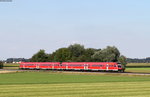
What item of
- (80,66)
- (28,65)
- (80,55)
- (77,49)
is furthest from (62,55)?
(80,66)

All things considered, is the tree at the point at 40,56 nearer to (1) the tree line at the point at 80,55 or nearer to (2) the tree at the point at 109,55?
(1) the tree line at the point at 80,55

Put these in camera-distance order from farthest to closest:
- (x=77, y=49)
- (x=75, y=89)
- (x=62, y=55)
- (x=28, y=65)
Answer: (x=77, y=49)
(x=62, y=55)
(x=28, y=65)
(x=75, y=89)

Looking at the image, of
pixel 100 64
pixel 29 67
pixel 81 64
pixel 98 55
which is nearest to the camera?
pixel 100 64

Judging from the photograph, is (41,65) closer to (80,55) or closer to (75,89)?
(80,55)

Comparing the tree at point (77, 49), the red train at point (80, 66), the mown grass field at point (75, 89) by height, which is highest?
the tree at point (77, 49)

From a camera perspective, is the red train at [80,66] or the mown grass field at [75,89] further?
the red train at [80,66]

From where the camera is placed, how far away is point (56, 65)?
98375 mm

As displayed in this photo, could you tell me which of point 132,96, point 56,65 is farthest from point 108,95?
point 56,65

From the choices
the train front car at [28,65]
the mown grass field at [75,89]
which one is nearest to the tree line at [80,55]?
the train front car at [28,65]

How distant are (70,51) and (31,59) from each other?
65.1ft

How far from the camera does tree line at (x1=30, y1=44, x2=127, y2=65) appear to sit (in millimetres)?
130000

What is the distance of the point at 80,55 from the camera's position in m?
161

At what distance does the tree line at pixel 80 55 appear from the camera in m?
130

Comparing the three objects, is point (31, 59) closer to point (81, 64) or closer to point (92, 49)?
point (92, 49)
